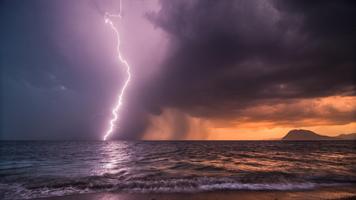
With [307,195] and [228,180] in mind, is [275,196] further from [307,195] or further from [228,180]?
[228,180]

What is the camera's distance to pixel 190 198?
1177cm

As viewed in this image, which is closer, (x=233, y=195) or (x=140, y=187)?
(x=233, y=195)

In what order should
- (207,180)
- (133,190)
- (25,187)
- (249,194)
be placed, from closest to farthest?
(249,194), (133,190), (25,187), (207,180)

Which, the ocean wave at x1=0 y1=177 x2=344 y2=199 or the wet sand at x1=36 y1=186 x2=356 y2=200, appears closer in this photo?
the wet sand at x1=36 y1=186 x2=356 y2=200

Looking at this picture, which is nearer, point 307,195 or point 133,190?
point 307,195

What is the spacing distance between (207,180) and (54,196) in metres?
9.98

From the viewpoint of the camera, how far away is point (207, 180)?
54.2ft

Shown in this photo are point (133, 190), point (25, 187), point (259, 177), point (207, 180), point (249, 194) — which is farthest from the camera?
point (259, 177)

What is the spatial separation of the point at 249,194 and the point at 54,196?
11.1 metres

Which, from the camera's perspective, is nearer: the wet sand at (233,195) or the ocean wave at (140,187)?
the wet sand at (233,195)

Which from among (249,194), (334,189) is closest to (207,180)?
(249,194)

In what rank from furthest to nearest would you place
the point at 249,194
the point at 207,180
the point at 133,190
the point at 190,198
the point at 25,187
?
the point at 207,180, the point at 25,187, the point at 133,190, the point at 249,194, the point at 190,198

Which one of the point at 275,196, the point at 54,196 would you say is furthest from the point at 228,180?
the point at 54,196

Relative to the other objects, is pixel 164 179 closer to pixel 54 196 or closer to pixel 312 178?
pixel 54 196
